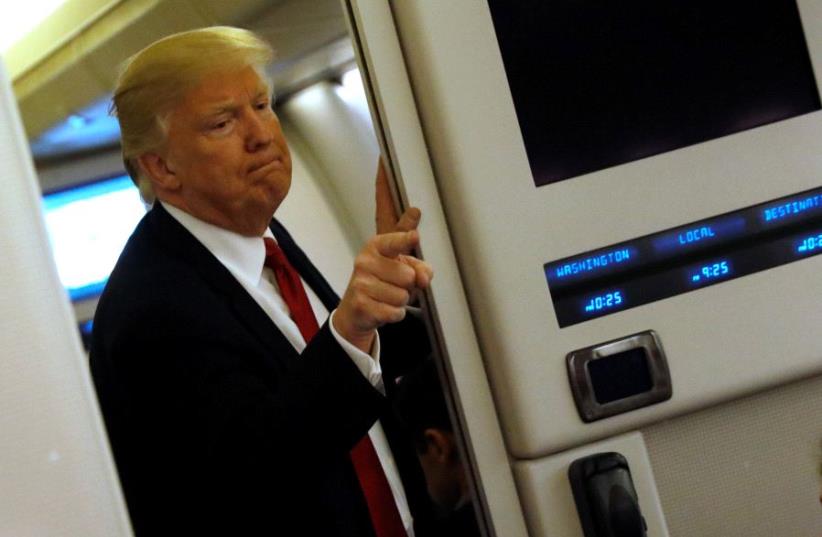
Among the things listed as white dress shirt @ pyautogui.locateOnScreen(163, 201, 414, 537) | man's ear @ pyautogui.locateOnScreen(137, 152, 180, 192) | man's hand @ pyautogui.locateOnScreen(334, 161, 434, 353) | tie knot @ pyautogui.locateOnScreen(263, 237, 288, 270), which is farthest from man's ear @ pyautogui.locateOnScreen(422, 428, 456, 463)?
man's ear @ pyautogui.locateOnScreen(137, 152, 180, 192)

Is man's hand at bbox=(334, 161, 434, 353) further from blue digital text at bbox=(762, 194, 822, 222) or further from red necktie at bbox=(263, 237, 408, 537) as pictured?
blue digital text at bbox=(762, 194, 822, 222)

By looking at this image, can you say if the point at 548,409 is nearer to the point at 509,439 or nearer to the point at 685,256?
the point at 509,439

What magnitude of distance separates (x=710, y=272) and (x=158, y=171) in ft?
2.98

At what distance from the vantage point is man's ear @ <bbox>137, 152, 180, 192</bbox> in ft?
5.51

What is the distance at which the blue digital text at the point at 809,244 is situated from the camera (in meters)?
1.80

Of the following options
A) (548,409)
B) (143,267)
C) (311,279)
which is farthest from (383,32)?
(548,409)

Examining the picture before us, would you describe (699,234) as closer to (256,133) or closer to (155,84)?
(256,133)

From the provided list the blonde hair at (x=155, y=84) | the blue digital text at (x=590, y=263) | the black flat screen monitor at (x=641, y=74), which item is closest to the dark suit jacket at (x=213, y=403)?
the blonde hair at (x=155, y=84)

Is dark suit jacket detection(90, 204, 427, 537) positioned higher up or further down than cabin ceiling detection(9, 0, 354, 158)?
further down

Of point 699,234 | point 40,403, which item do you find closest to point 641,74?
point 699,234

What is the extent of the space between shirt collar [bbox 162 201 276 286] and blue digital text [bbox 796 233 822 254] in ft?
2.92

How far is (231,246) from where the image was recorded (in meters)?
1.75

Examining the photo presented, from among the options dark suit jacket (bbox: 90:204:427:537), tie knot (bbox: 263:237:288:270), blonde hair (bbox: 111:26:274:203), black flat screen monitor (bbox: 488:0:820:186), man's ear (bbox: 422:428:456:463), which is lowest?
man's ear (bbox: 422:428:456:463)

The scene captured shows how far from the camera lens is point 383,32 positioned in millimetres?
1756
